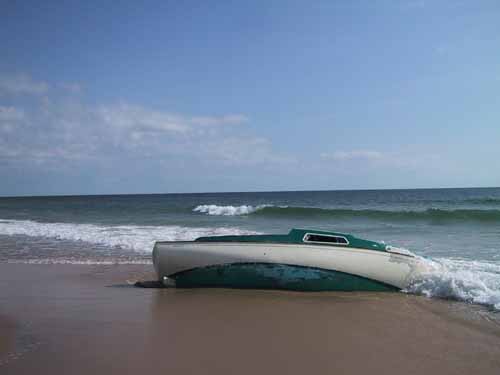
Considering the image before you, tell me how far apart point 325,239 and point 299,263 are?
0.72 meters

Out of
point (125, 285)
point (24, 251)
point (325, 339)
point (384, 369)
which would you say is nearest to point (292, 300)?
point (325, 339)

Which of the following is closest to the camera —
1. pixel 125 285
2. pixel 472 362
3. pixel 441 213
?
pixel 472 362

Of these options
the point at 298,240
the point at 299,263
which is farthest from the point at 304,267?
the point at 298,240

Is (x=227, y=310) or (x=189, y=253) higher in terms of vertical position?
(x=189, y=253)

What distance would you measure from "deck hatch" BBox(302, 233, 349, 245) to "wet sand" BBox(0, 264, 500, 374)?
0.99 metres

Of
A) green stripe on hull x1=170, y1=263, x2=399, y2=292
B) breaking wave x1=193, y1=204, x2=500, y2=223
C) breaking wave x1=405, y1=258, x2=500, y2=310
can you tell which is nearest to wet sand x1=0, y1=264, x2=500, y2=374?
green stripe on hull x1=170, y1=263, x2=399, y2=292

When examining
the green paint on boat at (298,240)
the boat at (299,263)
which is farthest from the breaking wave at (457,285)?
the green paint on boat at (298,240)

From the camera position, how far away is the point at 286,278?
7.54m

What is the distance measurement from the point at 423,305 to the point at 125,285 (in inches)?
220

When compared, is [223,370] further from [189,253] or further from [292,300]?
[189,253]

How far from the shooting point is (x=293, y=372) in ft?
13.3

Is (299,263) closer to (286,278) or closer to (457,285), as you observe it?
(286,278)

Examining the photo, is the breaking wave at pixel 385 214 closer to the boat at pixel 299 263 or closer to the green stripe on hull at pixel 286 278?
the boat at pixel 299 263

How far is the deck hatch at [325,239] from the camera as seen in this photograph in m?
7.68
